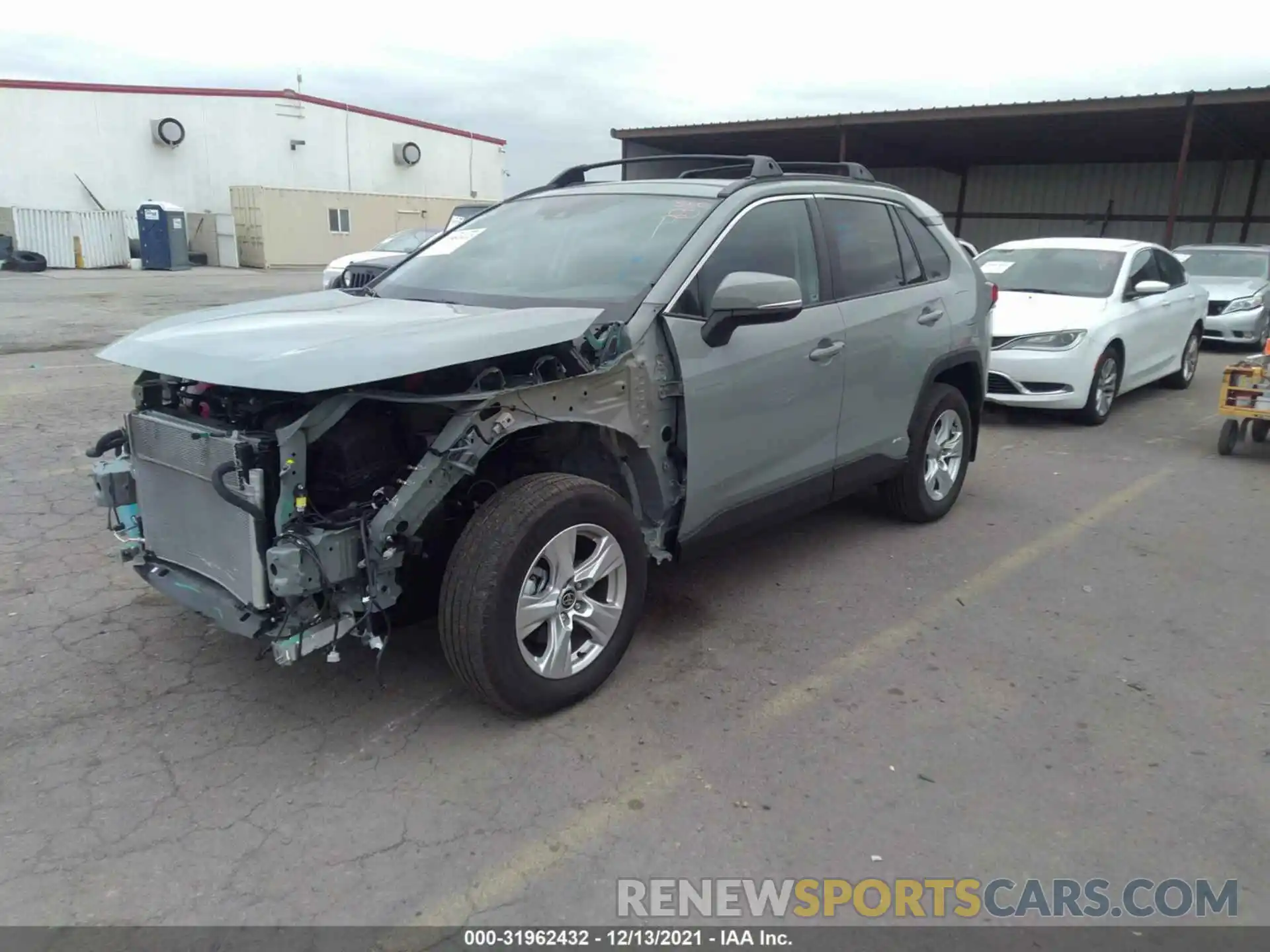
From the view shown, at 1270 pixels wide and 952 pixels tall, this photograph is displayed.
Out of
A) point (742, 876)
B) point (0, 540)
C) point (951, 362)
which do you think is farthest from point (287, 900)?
point (951, 362)

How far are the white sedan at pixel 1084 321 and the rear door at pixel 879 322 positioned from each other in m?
3.49

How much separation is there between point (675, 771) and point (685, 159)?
3.31m

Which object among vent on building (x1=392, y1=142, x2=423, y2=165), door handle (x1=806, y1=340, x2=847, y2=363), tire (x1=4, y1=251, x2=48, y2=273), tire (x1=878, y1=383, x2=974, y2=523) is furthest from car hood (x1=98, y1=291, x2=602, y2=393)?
vent on building (x1=392, y1=142, x2=423, y2=165)

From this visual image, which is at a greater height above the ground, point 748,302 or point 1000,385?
point 748,302

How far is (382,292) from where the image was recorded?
434cm

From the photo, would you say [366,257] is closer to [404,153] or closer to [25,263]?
[25,263]

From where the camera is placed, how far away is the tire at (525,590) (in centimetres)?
302

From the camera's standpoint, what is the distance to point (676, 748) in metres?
3.19

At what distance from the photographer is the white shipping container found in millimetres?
27875

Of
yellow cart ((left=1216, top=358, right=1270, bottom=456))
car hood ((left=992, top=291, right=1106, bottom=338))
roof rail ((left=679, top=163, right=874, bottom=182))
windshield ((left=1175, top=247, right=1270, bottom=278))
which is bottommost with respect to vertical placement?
yellow cart ((left=1216, top=358, right=1270, bottom=456))

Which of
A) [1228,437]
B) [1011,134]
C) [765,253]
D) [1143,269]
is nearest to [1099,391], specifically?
[1228,437]

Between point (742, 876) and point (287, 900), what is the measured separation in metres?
1.24

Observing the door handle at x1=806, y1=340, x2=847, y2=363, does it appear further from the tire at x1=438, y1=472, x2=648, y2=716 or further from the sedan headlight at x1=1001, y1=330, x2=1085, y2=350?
the sedan headlight at x1=1001, y1=330, x2=1085, y2=350

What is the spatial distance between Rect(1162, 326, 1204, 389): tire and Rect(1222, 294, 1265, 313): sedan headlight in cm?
370
